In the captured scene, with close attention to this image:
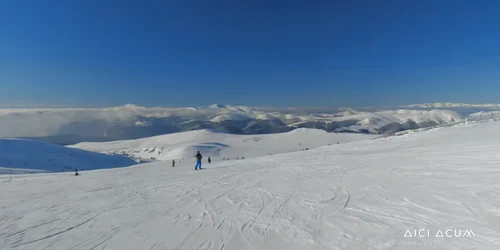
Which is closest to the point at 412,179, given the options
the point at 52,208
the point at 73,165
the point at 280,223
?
the point at 280,223

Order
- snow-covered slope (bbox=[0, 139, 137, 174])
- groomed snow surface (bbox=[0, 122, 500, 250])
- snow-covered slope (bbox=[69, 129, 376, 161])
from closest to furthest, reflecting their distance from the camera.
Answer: groomed snow surface (bbox=[0, 122, 500, 250]) < snow-covered slope (bbox=[0, 139, 137, 174]) < snow-covered slope (bbox=[69, 129, 376, 161])

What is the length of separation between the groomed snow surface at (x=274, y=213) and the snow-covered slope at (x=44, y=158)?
35.8 meters

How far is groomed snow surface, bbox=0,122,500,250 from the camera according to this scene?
6.32 meters

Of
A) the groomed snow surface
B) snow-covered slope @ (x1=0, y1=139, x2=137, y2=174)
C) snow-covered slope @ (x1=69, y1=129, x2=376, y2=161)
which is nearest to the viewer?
the groomed snow surface

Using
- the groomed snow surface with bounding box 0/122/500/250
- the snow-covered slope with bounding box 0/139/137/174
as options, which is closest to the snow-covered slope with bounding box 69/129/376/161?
the snow-covered slope with bounding box 0/139/137/174

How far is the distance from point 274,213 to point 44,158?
53.2 m

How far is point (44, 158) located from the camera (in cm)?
4728

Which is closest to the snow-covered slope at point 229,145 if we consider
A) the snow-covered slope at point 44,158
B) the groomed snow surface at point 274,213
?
the snow-covered slope at point 44,158

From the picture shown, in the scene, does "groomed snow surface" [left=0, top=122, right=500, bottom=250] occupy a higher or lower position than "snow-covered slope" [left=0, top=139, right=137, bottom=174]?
higher

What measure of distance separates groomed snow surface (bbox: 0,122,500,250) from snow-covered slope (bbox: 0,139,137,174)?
3580 centimetres

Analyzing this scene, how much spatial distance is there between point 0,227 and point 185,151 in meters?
82.1

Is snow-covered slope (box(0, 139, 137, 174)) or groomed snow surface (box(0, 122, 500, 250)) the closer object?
groomed snow surface (box(0, 122, 500, 250))

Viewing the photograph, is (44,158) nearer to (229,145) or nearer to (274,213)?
(274,213)

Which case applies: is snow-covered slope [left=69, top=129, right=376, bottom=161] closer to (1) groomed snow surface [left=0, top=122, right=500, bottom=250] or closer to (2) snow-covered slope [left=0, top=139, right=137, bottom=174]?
(2) snow-covered slope [left=0, top=139, right=137, bottom=174]
